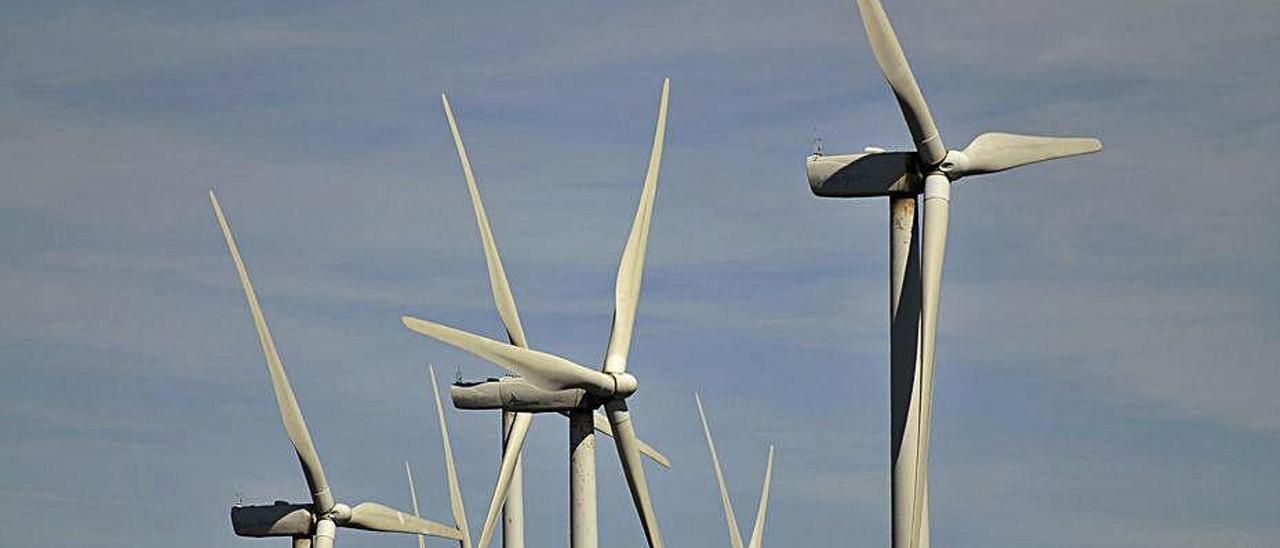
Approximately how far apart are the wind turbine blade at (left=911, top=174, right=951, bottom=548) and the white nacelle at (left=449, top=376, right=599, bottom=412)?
1486 cm

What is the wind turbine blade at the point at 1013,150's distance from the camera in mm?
49156

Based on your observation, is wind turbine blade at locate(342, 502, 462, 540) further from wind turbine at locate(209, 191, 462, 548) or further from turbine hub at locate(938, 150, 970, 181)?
turbine hub at locate(938, 150, 970, 181)

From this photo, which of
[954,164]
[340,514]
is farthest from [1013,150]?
[340,514]

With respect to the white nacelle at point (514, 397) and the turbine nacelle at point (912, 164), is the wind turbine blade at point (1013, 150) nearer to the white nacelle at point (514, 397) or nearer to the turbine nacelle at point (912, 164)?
the turbine nacelle at point (912, 164)

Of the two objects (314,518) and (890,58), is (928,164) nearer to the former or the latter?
(890,58)

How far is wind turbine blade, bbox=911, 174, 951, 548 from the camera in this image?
A: 4475 cm

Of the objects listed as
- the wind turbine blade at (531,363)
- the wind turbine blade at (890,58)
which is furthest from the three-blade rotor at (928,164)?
the wind turbine blade at (531,363)

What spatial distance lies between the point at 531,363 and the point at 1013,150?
1282 centimetres

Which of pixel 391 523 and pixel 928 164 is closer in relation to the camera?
pixel 928 164

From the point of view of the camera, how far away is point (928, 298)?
150 ft

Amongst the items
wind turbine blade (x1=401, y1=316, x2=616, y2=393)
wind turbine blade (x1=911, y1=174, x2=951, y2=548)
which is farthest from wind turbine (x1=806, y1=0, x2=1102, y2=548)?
wind turbine blade (x1=401, y1=316, x2=616, y2=393)

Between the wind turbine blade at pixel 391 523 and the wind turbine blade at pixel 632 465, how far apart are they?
52.9 ft

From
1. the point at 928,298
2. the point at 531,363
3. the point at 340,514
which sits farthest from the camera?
the point at 340,514

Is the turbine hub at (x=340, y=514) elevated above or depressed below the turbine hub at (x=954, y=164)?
below
